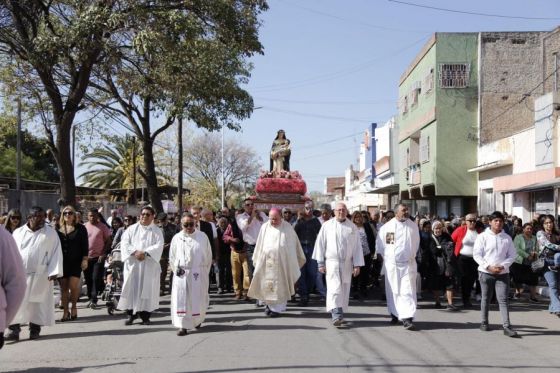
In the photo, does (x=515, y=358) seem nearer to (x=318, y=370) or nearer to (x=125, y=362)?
(x=318, y=370)

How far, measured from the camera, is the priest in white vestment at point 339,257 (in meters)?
A: 9.95

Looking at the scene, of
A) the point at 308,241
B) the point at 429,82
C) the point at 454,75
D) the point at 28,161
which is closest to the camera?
the point at 308,241

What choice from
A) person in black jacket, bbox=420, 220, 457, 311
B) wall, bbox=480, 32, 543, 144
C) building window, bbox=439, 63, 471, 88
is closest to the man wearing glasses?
person in black jacket, bbox=420, 220, 457, 311

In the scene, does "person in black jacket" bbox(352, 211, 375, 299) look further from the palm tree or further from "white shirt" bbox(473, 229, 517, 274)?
the palm tree

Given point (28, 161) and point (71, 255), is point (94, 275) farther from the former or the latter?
point (28, 161)

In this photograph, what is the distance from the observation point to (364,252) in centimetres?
1395

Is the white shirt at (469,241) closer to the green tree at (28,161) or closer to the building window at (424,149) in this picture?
the building window at (424,149)

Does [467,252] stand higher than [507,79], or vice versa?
[507,79]

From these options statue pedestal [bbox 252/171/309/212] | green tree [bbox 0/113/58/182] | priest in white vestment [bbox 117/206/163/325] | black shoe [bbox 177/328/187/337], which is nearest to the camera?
black shoe [bbox 177/328/187/337]

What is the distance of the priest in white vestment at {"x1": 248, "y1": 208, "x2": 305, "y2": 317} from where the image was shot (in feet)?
36.3

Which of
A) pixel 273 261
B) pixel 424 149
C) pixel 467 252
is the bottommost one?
pixel 273 261

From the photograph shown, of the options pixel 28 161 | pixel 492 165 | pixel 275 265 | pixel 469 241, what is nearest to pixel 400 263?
pixel 275 265

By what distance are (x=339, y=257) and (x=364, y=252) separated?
3867 mm

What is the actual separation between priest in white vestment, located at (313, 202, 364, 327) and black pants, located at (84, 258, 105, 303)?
4632 millimetres
